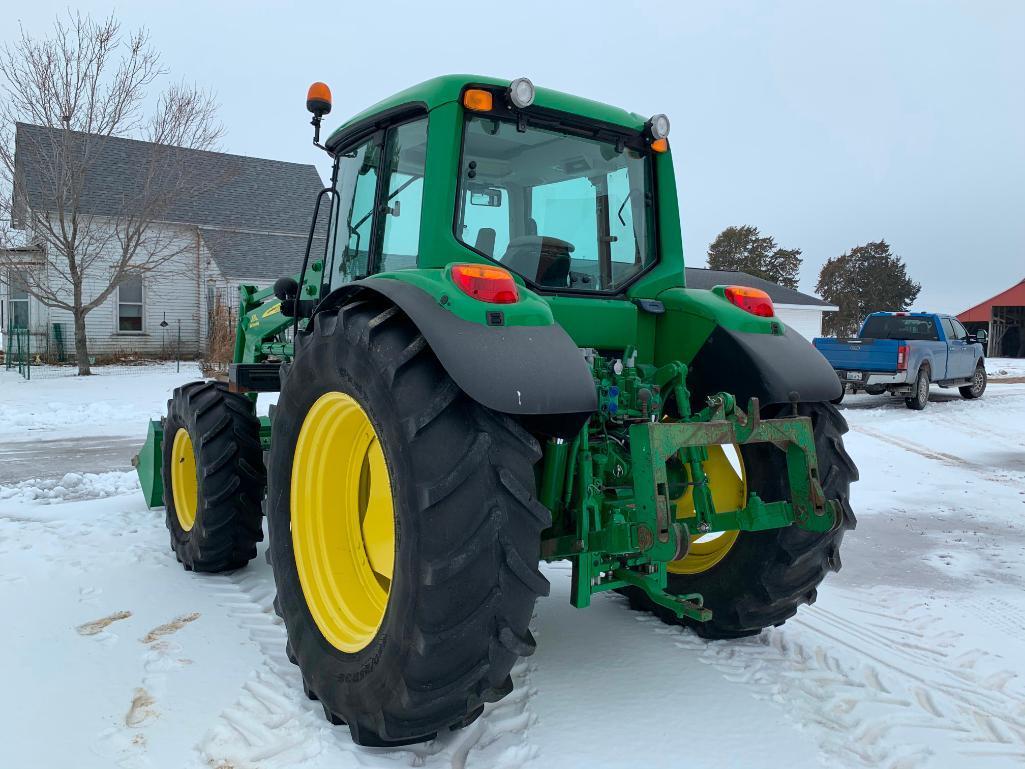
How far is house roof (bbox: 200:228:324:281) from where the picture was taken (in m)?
22.7

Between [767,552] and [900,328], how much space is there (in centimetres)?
1534

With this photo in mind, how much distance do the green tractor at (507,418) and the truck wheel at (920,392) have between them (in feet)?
42.3

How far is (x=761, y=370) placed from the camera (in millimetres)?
3504

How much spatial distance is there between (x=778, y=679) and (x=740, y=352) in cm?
143

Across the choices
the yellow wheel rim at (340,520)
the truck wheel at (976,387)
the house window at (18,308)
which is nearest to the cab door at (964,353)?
the truck wheel at (976,387)

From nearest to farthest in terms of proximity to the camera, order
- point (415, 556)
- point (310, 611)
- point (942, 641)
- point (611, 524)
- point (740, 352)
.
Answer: point (415, 556) → point (611, 524) → point (310, 611) → point (740, 352) → point (942, 641)

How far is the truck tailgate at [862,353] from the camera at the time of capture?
1480cm

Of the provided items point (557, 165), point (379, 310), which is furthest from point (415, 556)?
point (557, 165)

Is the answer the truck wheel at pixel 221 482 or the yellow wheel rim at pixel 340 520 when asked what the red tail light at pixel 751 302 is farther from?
the truck wheel at pixel 221 482

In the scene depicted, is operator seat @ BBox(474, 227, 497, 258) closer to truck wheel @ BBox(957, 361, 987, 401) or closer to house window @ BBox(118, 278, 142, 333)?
truck wheel @ BBox(957, 361, 987, 401)

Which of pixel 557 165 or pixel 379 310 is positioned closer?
pixel 379 310

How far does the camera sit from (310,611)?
3.26 m

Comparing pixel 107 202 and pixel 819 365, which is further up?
Result: pixel 107 202

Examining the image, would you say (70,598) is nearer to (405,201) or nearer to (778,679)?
(405,201)
